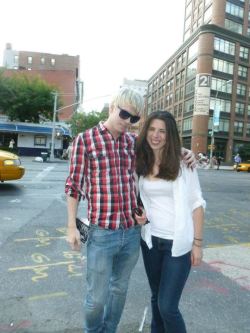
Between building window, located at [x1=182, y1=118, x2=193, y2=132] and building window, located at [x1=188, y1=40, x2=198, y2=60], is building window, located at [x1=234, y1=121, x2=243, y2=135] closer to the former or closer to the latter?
building window, located at [x1=182, y1=118, x2=193, y2=132]

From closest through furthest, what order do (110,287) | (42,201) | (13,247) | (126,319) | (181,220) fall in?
(181,220)
(110,287)
(126,319)
(13,247)
(42,201)

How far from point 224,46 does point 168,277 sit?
2370 inches

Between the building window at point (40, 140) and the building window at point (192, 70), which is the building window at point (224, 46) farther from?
the building window at point (40, 140)

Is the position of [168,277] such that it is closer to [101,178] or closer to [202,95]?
[101,178]

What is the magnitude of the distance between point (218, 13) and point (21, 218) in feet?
196

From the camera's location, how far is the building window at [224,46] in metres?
56.7

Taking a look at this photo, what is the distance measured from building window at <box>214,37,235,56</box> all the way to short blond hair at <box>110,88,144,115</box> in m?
58.2

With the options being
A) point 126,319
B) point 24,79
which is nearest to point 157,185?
point 126,319

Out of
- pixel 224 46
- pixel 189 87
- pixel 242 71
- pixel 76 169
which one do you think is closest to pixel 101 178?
pixel 76 169

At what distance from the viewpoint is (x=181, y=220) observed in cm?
253

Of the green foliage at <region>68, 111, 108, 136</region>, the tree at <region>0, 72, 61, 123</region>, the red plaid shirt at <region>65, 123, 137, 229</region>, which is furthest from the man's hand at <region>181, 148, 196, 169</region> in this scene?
the green foliage at <region>68, 111, 108, 136</region>

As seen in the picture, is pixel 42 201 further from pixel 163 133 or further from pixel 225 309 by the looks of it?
pixel 163 133

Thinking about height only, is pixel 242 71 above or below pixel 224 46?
below

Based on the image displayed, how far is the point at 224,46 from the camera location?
5766cm
